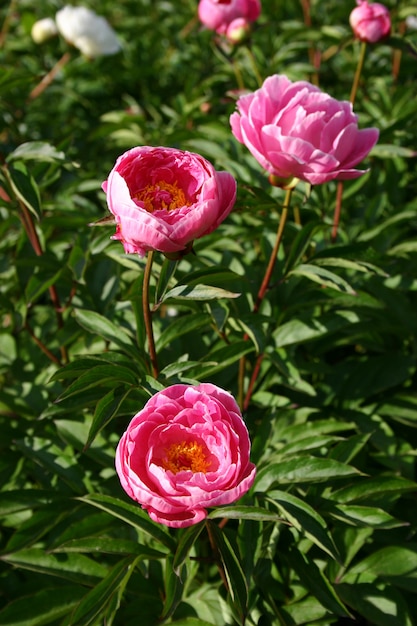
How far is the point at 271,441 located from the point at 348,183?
72 centimetres

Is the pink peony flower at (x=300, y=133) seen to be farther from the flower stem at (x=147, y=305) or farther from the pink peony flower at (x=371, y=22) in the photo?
the pink peony flower at (x=371, y=22)

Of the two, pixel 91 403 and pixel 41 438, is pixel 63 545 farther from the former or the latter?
pixel 41 438

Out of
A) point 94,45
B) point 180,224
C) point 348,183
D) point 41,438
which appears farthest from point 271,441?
point 94,45

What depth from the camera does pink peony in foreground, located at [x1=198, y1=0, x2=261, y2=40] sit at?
1.63m

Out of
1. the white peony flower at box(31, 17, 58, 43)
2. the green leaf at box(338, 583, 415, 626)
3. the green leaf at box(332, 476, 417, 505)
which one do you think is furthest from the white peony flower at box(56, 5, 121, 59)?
the green leaf at box(338, 583, 415, 626)

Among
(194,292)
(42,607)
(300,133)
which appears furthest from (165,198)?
(42,607)

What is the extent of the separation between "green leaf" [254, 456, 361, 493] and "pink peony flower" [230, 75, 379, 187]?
41 cm

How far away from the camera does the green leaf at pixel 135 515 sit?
3.13 ft

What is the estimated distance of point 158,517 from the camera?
0.80 m

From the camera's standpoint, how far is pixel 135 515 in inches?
38.7

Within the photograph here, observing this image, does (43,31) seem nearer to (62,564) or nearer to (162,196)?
(162,196)

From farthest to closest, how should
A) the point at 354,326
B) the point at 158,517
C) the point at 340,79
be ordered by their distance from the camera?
the point at 340,79 → the point at 354,326 → the point at 158,517

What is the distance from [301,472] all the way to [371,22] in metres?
0.96

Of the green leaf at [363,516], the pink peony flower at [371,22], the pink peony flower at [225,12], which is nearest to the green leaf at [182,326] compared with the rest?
the green leaf at [363,516]
